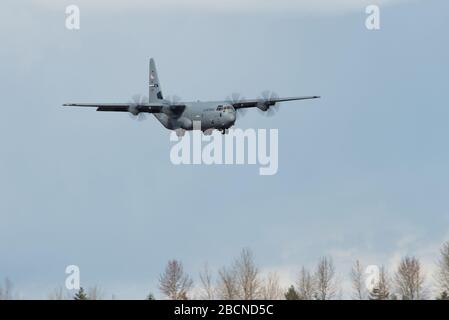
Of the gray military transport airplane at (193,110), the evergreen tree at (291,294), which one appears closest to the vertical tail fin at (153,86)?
the gray military transport airplane at (193,110)

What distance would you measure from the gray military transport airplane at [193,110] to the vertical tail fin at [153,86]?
1710 cm

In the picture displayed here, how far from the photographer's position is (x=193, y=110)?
124m

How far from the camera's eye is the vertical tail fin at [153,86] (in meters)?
148

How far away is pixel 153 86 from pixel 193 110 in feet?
87.6

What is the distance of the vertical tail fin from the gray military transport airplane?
673 inches

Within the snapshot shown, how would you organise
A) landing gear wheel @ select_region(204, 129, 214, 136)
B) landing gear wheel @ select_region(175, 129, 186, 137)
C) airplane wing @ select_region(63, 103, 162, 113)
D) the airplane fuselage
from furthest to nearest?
airplane wing @ select_region(63, 103, 162, 113), landing gear wheel @ select_region(175, 129, 186, 137), landing gear wheel @ select_region(204, 129, 214, 136), the airplane fuselage

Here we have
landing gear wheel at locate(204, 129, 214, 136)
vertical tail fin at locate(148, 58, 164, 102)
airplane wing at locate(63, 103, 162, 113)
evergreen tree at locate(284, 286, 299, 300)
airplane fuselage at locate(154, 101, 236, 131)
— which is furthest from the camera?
vertical tail fin at locate(148, 58, 164, 102)

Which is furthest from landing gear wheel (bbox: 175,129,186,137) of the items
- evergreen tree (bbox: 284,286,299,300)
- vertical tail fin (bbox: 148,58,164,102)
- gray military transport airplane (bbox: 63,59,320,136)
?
evergreen tree (bbox: 284,286,299,300)

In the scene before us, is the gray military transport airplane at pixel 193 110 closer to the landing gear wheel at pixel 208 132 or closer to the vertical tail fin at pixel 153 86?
the landing gear wheel at pixel 208 132

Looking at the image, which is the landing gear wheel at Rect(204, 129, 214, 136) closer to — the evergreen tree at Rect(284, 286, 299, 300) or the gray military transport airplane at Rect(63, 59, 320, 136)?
the gray military transport airplane at Rect(63, 59, 320, 136)

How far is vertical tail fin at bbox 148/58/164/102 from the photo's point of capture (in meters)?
148
